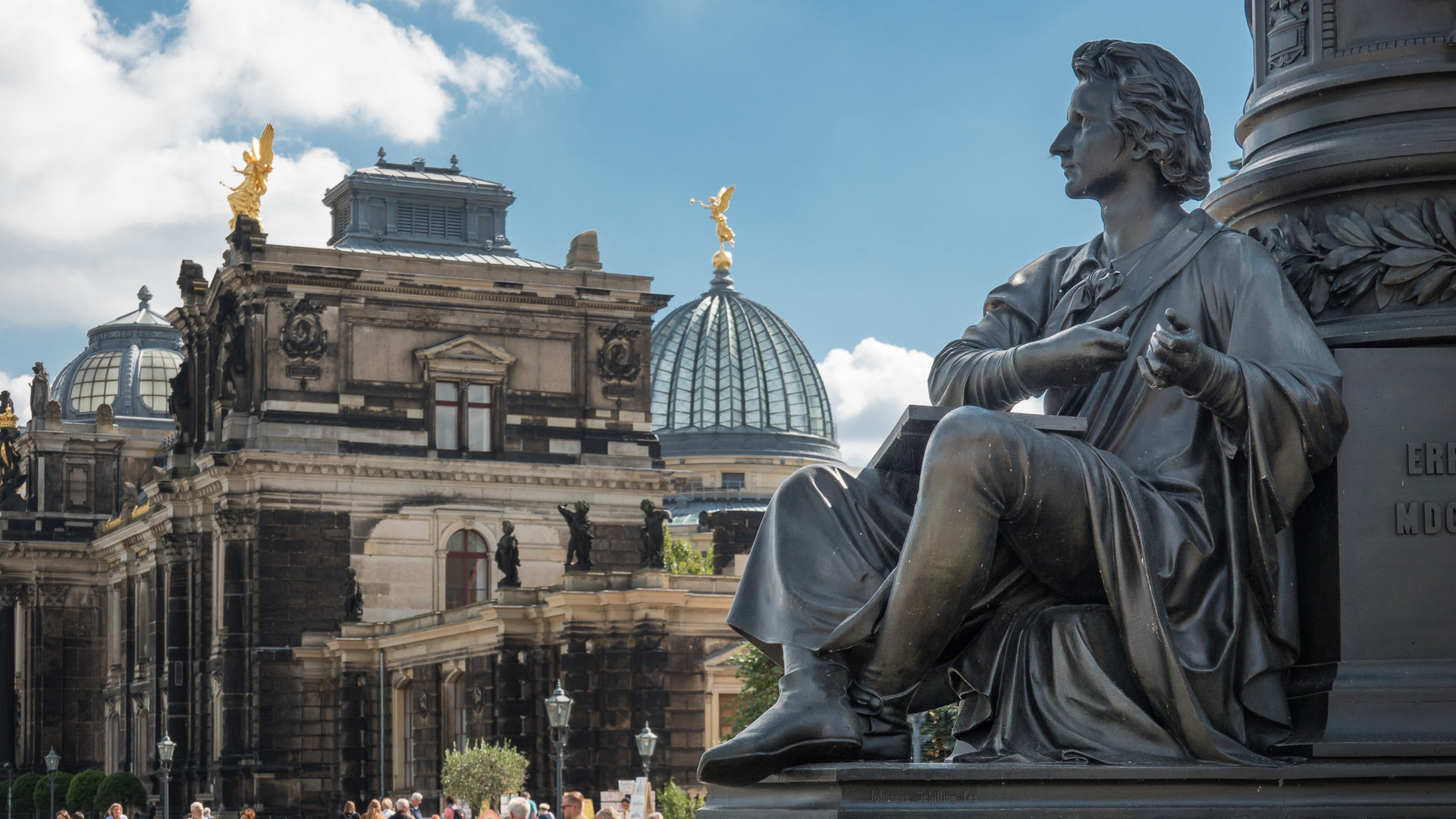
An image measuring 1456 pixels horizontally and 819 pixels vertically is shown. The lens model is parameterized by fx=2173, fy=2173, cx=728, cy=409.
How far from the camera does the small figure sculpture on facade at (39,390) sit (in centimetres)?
8419

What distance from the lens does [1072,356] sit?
4.77 meters

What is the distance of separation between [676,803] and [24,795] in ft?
153

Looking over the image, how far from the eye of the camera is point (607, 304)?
52.2 m

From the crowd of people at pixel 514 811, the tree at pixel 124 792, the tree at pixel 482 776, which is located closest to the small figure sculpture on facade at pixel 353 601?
the crowd of people at pixel 514 811

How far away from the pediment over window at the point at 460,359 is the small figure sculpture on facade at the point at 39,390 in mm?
38277

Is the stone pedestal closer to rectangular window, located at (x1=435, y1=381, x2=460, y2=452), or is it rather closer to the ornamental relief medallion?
the ornamental relief medallion

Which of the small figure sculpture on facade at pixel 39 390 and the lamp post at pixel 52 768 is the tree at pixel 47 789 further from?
the small figure sculpture on facade at pixel 39 390

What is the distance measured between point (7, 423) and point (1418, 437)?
283ft

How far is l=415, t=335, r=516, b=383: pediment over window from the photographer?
50.7 metres

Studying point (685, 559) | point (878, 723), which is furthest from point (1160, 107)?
point (685, 559)

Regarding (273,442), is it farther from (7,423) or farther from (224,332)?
(7,423)

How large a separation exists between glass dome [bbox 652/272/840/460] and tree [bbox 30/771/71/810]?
29.3m

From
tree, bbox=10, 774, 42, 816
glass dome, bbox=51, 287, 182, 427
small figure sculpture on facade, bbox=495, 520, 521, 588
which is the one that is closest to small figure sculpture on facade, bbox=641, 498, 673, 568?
small figure sculpture on facade, bbox=495, 520, 521, 588

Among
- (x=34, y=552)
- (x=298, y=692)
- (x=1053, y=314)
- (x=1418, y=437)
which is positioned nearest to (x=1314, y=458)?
(x=1418, y=437)
